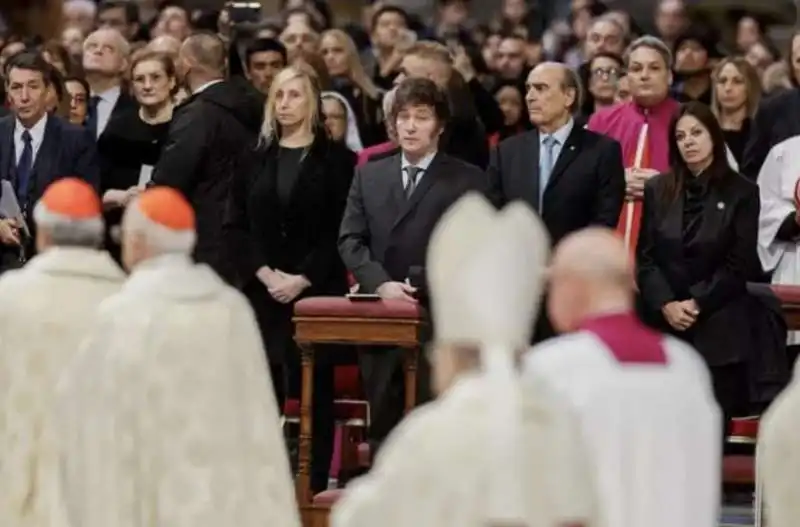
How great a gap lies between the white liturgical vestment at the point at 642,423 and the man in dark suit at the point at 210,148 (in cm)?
581

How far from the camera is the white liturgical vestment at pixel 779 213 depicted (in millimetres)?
14367

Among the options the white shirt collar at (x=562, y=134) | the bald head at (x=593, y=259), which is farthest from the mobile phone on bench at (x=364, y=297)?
the bald head at (x=593, y=259)

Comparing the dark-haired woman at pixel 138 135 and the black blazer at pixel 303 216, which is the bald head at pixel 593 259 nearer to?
the black blazer at pixel 303 216

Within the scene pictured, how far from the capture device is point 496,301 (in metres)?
7.56

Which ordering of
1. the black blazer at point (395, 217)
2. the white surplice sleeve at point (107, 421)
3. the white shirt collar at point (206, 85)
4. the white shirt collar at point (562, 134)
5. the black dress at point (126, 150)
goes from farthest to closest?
the black dress at point (126, 150), the white shirt collar at point (206, 85), the white shirt collar at point (562, 134), the black blazer at point (395, 217), the white surplice sleeve at point (107, 421)

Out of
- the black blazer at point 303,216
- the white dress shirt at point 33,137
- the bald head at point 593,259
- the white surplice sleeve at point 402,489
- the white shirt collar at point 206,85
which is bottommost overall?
the white surplice sleeve at point 402,489

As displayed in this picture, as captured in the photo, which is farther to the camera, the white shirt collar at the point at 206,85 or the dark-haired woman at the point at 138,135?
the dark-haired woman at the point at 138,135

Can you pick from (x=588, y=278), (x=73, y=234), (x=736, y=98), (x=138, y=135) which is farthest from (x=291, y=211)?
(x=588, y=278)

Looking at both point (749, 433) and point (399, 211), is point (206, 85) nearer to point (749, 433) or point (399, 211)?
point (399, 211)

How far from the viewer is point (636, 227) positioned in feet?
45.6

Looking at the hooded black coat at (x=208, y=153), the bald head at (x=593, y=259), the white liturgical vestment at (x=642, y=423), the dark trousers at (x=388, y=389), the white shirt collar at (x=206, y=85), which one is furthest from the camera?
the white shirt collar at (x=206, y=85)

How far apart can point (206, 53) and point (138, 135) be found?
2.37 feet

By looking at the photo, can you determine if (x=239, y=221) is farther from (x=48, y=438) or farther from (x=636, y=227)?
(x=48, y=438)

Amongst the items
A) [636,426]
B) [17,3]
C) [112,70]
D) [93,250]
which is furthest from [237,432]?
[17,3]
